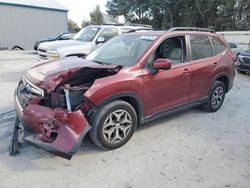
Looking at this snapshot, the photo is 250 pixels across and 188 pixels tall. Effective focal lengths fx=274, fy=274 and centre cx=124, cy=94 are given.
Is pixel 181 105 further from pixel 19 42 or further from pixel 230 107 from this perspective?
pixel 19 42

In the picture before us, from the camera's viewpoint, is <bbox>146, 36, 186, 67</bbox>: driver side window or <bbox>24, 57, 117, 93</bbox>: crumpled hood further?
<bbox>146, 36, 186, 67</bbox>: driver side window

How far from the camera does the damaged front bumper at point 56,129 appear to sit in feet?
Answer: 11.2

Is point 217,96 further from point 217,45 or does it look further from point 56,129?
point 56,129

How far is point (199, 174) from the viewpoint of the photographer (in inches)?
140

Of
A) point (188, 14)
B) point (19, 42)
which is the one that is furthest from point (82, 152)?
point (188, 14)

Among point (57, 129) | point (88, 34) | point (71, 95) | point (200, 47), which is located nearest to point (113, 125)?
point (71, 95)

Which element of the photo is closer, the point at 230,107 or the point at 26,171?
the point at 26,171

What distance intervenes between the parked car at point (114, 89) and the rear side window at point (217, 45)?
335mm

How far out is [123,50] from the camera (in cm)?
494

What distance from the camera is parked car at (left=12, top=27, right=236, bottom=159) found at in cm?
359

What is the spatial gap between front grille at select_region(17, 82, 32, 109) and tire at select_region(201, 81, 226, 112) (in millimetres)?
3642

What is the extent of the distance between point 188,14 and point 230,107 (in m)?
25.6

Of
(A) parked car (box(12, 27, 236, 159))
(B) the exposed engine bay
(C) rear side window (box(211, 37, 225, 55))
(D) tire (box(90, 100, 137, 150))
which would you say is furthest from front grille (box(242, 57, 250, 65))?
(B) the exposed engine bay

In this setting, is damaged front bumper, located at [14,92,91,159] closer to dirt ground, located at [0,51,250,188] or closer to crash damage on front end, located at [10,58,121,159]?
crash damage on front end, located at [10,58,121,159]
